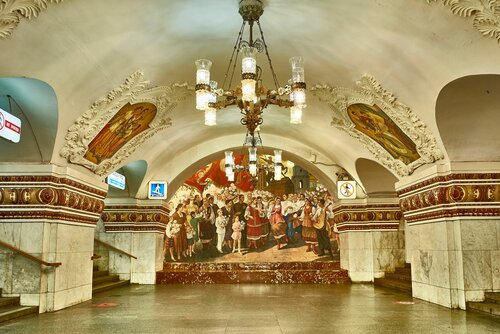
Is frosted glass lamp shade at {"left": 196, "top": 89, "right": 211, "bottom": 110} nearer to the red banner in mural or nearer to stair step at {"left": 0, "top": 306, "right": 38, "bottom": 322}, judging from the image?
stair step at {"left": 0, "top": 306, "right": 38, "bottom": 322}

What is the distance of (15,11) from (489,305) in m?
6.79

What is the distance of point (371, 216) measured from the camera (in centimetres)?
1269

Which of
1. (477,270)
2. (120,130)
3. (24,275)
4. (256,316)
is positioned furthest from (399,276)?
(24,275)

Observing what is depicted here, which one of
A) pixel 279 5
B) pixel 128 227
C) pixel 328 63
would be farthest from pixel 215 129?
pixel 279 5

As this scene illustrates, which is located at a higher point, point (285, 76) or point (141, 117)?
point (285, 76)

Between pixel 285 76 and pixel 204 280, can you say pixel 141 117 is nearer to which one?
pixel 285 76

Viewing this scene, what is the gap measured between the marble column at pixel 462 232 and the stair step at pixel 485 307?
141mm

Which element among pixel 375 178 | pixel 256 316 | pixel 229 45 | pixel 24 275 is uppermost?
pixel 229 45

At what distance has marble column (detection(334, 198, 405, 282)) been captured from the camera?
495 inches

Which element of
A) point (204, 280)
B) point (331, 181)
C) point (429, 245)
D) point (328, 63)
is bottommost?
point (204, 280)

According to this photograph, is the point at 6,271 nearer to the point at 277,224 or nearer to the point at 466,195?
the point at 466,195

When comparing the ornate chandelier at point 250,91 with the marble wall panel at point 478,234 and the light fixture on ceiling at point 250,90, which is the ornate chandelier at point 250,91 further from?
the marble wall panel at point 478,234

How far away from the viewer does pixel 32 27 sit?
5.03m

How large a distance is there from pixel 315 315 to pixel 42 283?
13.0ft
